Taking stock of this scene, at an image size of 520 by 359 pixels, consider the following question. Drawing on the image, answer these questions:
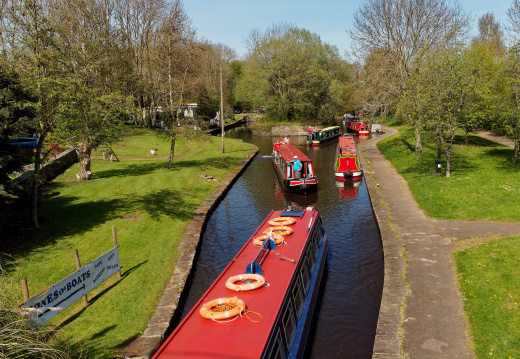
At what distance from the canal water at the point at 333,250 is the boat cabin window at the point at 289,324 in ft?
4.78

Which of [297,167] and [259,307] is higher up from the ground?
[297,167]

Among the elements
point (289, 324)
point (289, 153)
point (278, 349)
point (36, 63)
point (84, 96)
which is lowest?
point (289, 324)

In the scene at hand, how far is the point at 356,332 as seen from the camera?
1094cm

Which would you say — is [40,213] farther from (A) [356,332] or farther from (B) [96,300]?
(A) [356,332]

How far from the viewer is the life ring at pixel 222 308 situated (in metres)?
7.91

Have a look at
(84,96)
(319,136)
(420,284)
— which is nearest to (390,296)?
(420,284)

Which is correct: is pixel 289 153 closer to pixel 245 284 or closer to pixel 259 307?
pixel 245 284

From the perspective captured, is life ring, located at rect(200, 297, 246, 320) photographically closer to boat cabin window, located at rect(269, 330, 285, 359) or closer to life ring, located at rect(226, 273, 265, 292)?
life ring, located at rect(226, 273, 265, 292)

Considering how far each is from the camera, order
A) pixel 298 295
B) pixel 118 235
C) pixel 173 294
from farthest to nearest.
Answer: pixel 118 235, pixel 173 294, pixel 298 295

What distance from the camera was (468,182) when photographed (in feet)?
72.4

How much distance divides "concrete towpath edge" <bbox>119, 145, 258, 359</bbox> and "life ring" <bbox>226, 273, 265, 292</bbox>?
8.09 ft

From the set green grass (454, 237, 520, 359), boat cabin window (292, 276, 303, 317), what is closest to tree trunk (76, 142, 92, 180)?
boat cabin window (292, 276, 303, 317)

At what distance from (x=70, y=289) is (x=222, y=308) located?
478 cm

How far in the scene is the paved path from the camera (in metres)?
8.96
